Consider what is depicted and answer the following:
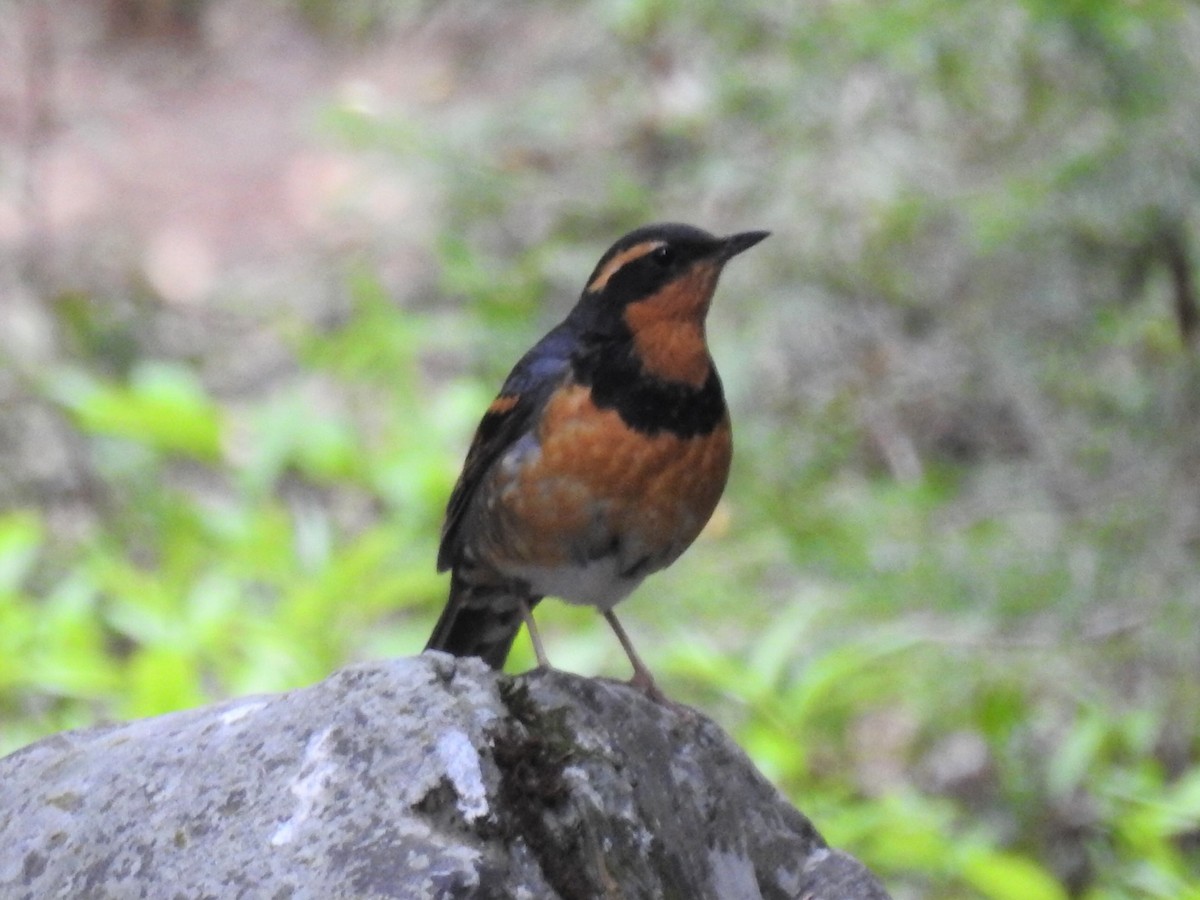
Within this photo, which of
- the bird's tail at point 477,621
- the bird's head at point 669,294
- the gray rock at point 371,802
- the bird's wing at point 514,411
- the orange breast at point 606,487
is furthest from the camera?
the bird's tail at point 477,621

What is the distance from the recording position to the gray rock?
8.79 feet

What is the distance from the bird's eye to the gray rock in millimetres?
1386

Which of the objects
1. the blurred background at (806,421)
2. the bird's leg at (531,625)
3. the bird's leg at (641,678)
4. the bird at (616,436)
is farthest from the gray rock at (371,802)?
the blurred background at (806,421)

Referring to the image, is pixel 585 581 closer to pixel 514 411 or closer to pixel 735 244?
pixel 514 411

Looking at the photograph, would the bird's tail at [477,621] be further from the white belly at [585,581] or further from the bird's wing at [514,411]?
the white belly at [585,581]

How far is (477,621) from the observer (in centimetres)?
486

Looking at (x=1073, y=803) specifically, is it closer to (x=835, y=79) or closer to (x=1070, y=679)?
(x=1070, y=679)

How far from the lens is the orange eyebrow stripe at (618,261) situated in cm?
435

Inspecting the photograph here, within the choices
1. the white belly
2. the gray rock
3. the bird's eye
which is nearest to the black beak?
the bird's eye

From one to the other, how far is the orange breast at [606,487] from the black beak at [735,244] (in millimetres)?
451

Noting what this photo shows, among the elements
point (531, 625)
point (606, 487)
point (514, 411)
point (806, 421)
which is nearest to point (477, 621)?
point (531, 625)

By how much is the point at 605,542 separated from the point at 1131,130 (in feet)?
8.71

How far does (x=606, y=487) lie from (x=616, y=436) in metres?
0.13

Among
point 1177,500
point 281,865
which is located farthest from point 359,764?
point 1177,500
